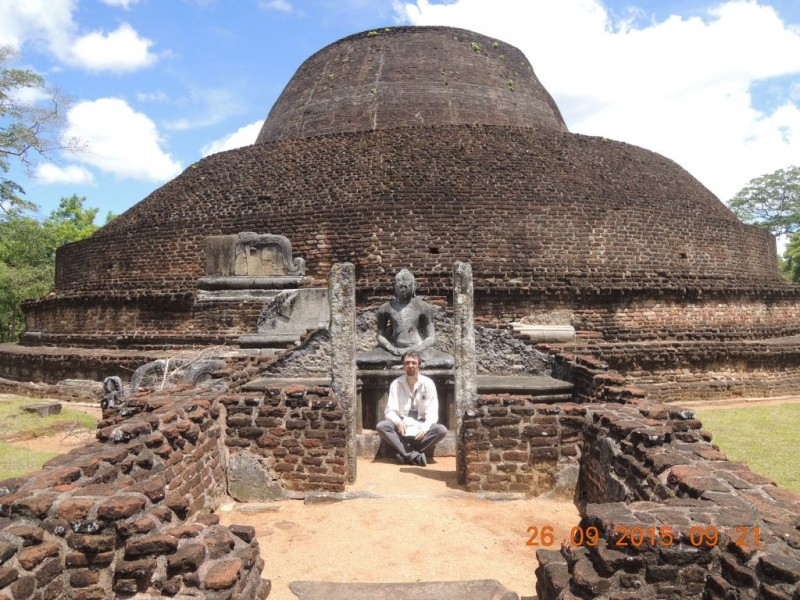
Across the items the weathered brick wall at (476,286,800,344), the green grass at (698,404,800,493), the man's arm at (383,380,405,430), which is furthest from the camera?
the weathered brick wall at (476,286,800,344)

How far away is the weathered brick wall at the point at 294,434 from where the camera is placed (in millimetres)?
4887

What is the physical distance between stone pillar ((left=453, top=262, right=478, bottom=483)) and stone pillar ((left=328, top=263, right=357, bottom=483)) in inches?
38.7

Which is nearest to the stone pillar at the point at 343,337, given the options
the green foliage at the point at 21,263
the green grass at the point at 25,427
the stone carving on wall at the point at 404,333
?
the stone carving on wall at the point at 404,333

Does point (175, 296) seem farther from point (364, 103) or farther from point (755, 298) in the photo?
point (755, 298)

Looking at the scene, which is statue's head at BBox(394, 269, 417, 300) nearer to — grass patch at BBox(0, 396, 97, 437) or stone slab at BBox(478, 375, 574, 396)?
stone slab at BBox(478, 375, 574, 396)

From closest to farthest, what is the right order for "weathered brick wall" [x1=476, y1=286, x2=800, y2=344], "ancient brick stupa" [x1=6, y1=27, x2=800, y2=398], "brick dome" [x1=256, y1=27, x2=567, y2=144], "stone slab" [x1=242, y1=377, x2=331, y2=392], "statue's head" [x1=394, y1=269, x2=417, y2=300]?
"stone slab" [x1=242, y1=377, x2=331, y2=392]
"statue's head" [x1=394, y1=269, x2=417, y2=300]
"weathered brick wall" [x1=476, y1=286, x2=800, y2=344]
"ancient brick stupa" [x1=6, y1=27, x2=800, y2=398]
"brick dome" [x1=256, y1=27, x2=567, y2=144]

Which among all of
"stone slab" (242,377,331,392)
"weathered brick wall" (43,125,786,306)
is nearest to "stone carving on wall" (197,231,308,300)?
"weathered brick wall" (43,125,786,306)

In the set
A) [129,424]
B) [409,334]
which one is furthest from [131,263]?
[129,424]

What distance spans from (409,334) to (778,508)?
412 centimetres

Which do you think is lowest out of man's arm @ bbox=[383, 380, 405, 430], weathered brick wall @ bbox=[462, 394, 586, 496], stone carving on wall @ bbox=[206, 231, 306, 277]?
weathered brick wall @ bbox=[462, 394, 586, 496]

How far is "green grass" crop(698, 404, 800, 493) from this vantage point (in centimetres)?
556

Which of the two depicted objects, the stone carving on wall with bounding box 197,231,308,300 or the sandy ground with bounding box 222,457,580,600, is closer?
the sandy ground with bounding box 222,457,580,600
